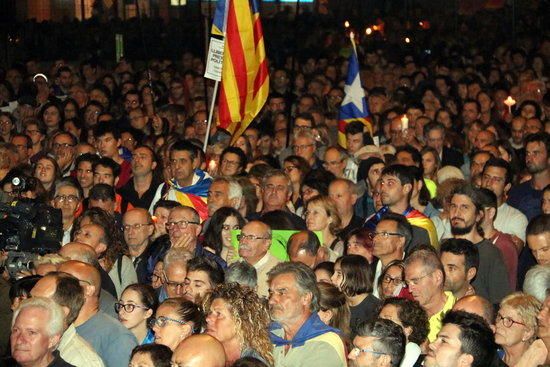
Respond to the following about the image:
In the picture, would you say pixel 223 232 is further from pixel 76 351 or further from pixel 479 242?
pixel 76 351

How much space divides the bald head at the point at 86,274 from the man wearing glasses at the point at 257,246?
153 cm

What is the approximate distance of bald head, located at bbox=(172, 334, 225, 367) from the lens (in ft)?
20.3

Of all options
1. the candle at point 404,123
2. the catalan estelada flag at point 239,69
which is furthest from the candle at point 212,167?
the candle at point 404,123

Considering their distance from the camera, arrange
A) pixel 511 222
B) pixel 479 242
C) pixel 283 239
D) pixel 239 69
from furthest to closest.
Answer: pixel 239 69 → pixel 511 222 → pixel 283 239 → pixel 479 242

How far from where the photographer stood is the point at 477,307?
298 inches

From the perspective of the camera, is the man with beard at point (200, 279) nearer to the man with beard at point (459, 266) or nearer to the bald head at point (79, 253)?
the bald head at point (79, 253)

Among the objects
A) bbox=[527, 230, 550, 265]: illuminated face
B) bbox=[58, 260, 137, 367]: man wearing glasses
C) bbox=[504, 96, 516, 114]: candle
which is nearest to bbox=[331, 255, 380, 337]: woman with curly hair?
bbox=[527, 230, 550, 265]: illuminated face

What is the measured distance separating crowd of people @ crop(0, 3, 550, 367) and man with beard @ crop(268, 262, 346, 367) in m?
0.01

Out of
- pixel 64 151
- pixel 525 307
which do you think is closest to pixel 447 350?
pixel 525 307

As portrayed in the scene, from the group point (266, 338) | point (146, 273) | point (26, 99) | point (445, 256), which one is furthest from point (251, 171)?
point (26, 99)

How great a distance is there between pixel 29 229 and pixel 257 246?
5.37ft

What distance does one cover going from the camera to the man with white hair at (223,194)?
1095 cm

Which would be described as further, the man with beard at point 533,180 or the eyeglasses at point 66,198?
the man with beard at point 533,180

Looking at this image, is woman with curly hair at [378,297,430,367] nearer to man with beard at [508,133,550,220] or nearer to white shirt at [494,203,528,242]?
white shirt at [494,203,528,242]
